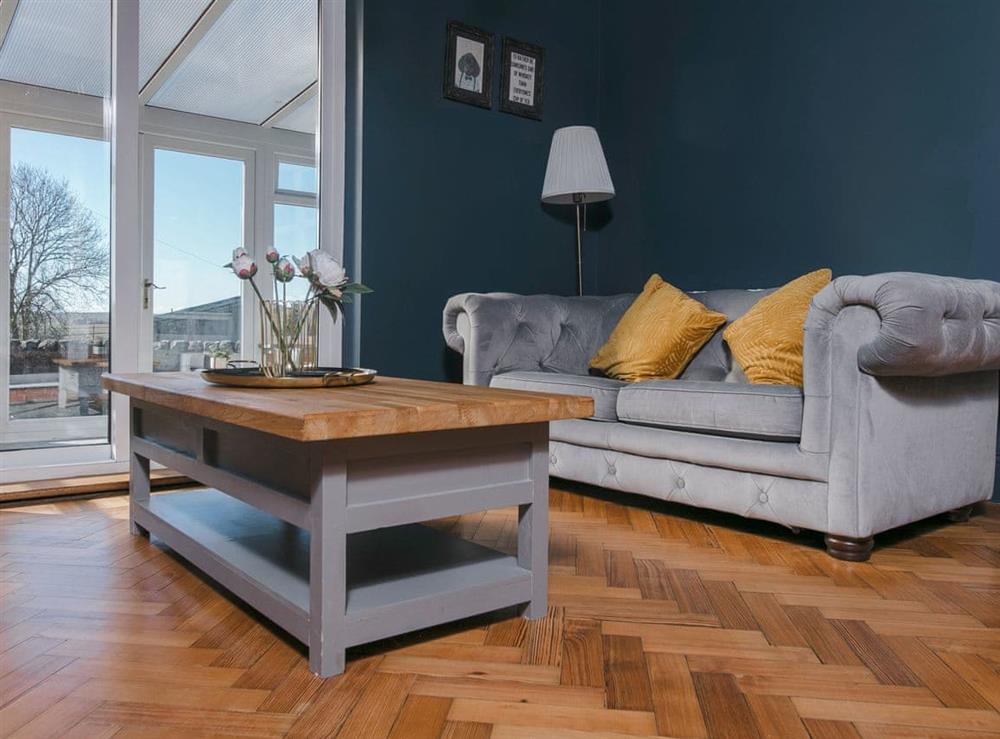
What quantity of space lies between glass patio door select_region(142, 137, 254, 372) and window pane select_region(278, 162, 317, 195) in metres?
0.13

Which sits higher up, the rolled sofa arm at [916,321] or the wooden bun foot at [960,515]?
the rolled sofa arm at [916,321]

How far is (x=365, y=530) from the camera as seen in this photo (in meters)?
1.42

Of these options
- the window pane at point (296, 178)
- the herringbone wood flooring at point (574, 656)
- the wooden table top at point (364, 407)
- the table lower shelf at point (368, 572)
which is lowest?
the herringbone wood flooring at point (574, 656)

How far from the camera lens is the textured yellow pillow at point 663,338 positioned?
2902 millimetres

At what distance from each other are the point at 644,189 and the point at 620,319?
98cm

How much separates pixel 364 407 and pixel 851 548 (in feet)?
4.61

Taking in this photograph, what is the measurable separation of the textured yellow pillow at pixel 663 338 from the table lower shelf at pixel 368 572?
1315mm

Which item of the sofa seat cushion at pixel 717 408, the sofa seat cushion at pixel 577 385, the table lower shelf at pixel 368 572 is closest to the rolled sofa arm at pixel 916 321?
the sofa seat cushion at pixel 717 408

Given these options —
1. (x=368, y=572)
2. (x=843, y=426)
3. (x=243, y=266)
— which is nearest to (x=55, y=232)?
(x=243, y=266)

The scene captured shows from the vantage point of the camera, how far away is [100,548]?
213 cm

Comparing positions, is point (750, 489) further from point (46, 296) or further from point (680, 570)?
point (46, 296)

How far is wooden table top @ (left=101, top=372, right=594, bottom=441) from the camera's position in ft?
4.09

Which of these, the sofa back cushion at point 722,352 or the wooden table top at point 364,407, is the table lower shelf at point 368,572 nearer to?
the wooden table top at point 364,407

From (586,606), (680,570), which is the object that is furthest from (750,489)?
(586,606)
